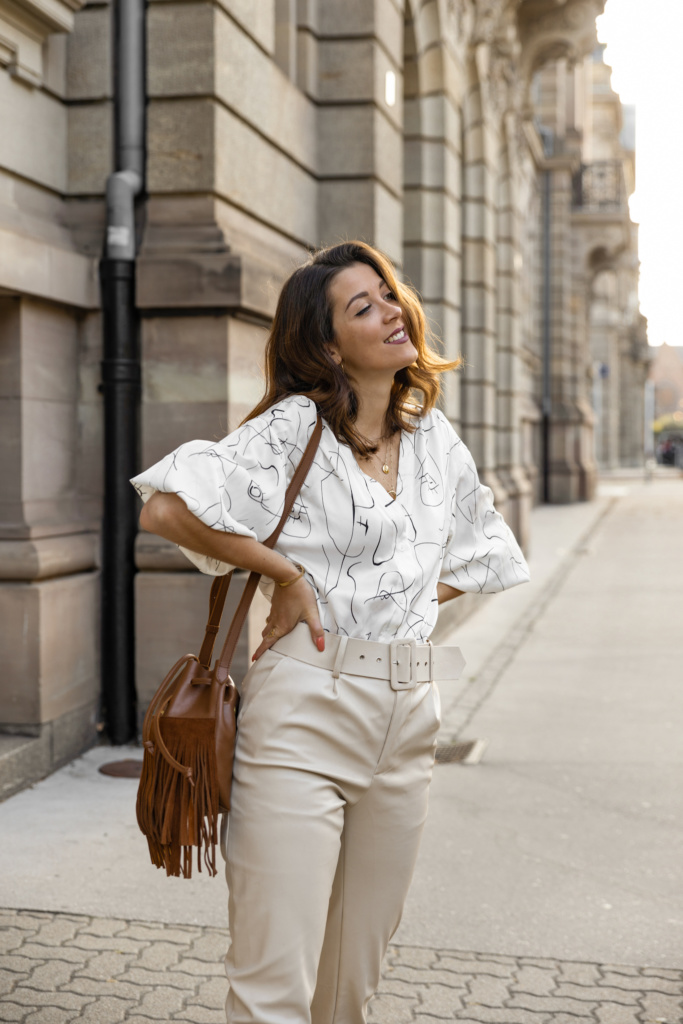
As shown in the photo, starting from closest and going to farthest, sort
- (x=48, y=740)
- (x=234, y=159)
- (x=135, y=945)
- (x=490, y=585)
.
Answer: (x=490, y=585)
(x=135, y=945)
(x=48, y=740)
(x=234, y=159)

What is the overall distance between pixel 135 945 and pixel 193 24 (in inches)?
177

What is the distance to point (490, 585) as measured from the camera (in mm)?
2789

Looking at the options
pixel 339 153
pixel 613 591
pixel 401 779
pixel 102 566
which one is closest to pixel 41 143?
pixel 102 566

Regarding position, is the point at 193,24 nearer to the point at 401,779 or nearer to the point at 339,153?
the point at 339,153

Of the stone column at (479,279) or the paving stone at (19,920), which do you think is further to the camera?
the stone column at (479,279)

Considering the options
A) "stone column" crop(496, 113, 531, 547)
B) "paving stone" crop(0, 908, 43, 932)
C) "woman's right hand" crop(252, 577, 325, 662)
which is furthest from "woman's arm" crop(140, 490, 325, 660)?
"stone column" crop(496, 113, 531, 547)

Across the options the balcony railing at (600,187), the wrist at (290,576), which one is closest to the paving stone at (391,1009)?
the wrist at (290,576)

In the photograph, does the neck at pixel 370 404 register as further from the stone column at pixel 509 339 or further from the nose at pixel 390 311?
the stone column at pixel 509 339

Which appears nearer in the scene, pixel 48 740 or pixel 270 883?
pixel 270 883

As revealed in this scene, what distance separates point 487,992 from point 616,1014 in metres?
0.37

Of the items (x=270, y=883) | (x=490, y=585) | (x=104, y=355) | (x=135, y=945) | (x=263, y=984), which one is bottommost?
(x=135, y=945)

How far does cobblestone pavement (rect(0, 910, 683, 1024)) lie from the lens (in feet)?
10.9

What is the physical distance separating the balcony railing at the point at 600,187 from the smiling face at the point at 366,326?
3064cm

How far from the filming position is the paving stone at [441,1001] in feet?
11.1
